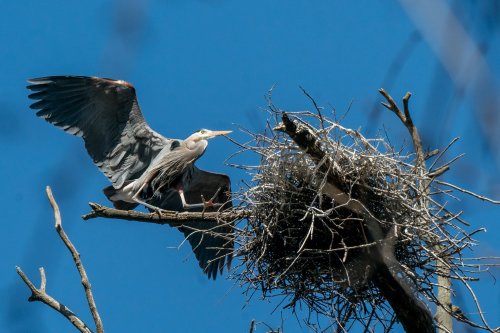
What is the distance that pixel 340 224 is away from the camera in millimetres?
5516

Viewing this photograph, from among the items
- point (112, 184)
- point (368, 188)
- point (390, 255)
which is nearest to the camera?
point (390, 255)

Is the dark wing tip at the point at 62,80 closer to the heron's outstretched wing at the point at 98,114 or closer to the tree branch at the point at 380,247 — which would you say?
the heron's outstretched wing at the point at 98,114

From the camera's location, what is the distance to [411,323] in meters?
5.23

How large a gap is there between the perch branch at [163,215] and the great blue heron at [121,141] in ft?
4.69

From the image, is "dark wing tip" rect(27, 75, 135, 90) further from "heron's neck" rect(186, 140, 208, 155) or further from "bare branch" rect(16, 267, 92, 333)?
"bare branch" rect(16, 267, 92, 333)

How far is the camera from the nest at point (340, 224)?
5.40 metres

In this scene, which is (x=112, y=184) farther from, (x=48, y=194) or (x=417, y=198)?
(x=417, y=198)

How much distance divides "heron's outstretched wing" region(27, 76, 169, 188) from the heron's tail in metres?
0.07

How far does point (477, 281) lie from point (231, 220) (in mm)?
1766

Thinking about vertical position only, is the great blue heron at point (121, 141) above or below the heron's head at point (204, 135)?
below

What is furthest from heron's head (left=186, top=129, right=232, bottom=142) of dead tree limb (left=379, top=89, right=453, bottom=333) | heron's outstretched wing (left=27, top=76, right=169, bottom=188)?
dead tree limb (left=379, top=89, right=453, bottom=333)

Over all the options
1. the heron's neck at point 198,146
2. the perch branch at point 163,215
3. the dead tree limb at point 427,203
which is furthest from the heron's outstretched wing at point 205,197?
the dead tree limb at point 427,203

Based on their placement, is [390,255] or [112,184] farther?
[112,184]

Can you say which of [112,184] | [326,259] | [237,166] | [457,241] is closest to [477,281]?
[457,241]
